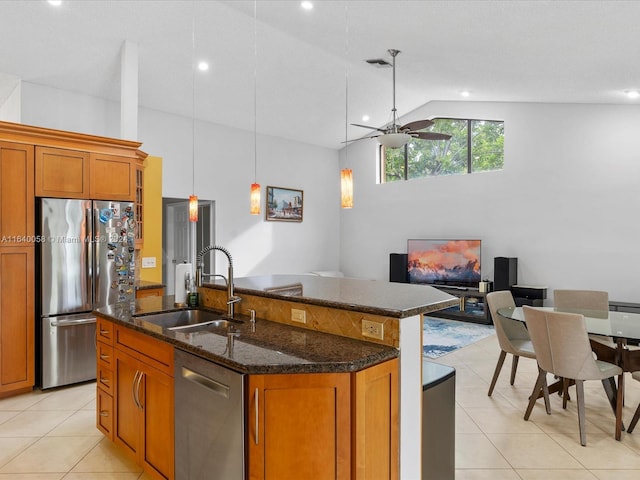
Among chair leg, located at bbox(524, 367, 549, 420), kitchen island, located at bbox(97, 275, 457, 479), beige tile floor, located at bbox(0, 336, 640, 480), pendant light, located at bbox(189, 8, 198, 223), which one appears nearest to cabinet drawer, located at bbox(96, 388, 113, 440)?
beige tile floor, located at bbox(0, 336, 640, 480)

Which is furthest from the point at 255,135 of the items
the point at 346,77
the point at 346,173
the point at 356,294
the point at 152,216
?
the point at 356,294

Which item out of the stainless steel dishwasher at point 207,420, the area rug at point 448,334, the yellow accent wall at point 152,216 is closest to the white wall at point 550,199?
the area rug at point 448,334

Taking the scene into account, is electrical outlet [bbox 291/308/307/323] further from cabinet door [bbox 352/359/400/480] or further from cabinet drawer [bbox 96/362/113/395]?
cabinet drawer [bbox 96/362/113/395]

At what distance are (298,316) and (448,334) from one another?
14.7 feet

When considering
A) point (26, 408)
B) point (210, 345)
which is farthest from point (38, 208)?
point (210, 345)

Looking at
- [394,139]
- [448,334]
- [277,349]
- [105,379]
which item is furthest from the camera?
[448,334]

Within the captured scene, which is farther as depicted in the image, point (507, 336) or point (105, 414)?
point (507, 336)

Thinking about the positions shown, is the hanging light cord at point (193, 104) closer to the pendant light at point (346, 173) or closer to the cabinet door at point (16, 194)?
the pendant light at point (346, 173)

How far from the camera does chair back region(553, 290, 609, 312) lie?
4.14 m

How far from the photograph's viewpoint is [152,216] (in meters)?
5.25

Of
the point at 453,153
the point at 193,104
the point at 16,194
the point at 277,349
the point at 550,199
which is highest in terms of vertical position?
the point at 193,104

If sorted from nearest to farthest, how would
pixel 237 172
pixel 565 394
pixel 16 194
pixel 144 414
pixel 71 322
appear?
pixel 144 414, pixel 565 394, pixel 16 194, pixel 71 322, pixel 237 172

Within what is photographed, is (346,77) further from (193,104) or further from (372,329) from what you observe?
(372,329)

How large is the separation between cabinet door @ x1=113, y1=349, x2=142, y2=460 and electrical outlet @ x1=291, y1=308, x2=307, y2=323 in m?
0.89
